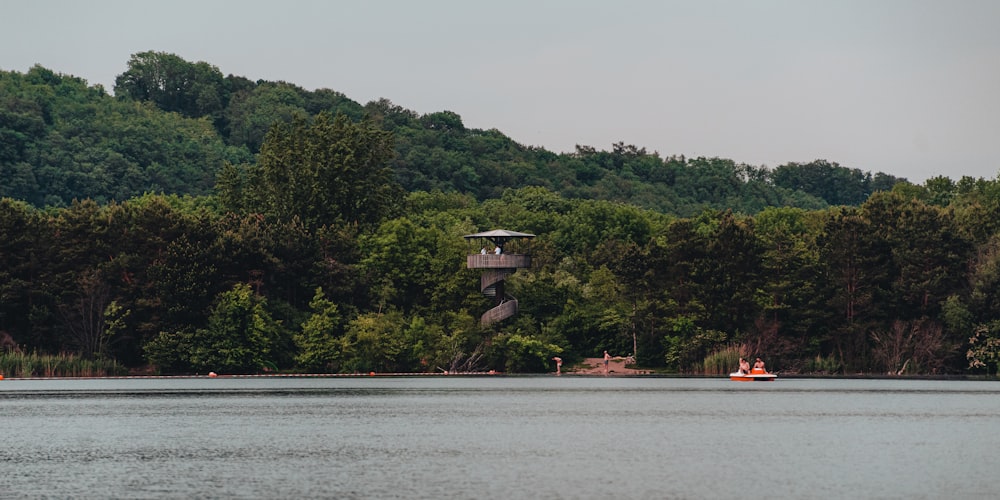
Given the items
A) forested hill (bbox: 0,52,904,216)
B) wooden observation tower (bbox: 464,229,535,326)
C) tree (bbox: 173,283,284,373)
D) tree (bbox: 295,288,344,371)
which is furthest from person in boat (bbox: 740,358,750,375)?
forested hill (bbox: 0,52,904,216)

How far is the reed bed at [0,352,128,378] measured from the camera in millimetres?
90438

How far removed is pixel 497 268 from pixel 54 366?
105 ft

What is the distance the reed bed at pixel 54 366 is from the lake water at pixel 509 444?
49.7 feet

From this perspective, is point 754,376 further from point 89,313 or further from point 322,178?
point 322,178

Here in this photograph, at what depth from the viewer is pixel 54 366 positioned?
91.8m

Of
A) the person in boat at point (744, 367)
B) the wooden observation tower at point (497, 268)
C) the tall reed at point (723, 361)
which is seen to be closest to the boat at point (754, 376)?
the person in boat at point (744, 367)

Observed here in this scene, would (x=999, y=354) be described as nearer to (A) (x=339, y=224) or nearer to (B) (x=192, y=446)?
(A) (x=339, y=224)

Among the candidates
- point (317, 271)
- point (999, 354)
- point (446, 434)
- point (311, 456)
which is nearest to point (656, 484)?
point (311, 456)

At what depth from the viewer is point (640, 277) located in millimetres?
101438

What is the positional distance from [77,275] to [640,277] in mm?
40297

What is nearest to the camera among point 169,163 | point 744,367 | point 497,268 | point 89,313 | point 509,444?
point 509,444

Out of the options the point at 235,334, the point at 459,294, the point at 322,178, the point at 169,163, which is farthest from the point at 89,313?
the point at 169,163

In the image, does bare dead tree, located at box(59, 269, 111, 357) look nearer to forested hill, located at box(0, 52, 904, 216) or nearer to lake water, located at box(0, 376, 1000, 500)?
lake water, located at box(0, 376, 1000, 500)

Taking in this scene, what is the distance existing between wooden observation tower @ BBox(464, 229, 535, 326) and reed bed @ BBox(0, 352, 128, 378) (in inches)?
1047
